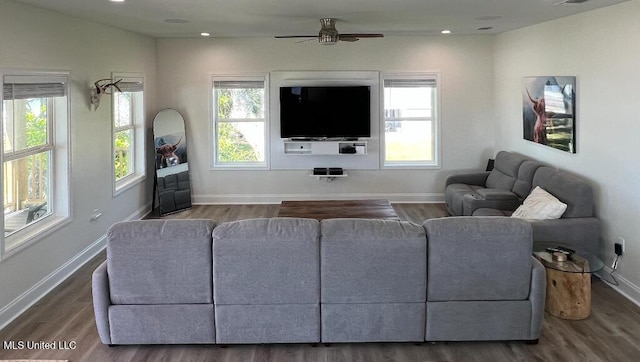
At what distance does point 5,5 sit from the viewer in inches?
157

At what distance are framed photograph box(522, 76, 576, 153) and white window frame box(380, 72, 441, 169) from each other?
5.20 feet

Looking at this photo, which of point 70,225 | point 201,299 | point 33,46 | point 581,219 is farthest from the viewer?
point 70,225

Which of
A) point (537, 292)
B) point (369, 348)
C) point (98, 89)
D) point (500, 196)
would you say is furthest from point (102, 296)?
point (500, 196)

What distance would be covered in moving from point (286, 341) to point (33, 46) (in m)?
3.35

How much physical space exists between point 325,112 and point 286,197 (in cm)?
152

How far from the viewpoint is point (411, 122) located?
812 cm

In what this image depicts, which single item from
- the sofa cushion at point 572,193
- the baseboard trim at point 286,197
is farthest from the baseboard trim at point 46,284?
the sofa cushion at point 572,193

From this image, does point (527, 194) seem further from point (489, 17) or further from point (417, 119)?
point (417, 119)

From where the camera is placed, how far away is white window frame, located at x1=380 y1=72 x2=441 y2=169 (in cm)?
792

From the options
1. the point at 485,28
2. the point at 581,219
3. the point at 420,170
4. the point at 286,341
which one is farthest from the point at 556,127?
the point at 286,341

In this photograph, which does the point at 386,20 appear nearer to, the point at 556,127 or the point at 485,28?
the point at 485,28

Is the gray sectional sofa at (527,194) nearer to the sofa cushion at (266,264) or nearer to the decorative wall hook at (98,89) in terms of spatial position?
the sofa cushion at (266,264)

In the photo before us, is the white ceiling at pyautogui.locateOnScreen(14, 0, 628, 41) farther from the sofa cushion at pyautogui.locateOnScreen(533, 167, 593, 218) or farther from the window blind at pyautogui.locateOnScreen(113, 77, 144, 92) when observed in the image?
the sofa cushion at pyautogui.locateOnScreen(533, 167, 593, 218)

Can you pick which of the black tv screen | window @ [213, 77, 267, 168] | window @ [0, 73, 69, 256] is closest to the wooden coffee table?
the black tv screen
